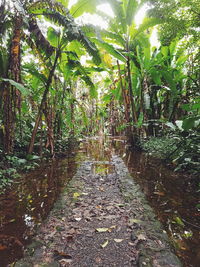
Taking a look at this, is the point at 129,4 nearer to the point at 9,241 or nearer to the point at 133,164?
the point at 133,164

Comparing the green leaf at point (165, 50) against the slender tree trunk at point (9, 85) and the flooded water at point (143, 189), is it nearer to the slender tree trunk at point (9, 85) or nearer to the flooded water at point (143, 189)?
the flooded water at point (143, 189)

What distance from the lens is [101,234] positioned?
5.29ft

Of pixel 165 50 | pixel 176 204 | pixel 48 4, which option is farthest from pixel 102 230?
pixel 165 50

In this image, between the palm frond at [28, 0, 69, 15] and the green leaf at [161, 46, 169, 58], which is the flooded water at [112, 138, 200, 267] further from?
the green leaf at [161, 46, 169, 58]

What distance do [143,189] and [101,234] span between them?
3.82 feet

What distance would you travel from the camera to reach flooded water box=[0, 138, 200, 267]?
1.43 m

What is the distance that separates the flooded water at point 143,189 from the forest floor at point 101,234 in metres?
0.11

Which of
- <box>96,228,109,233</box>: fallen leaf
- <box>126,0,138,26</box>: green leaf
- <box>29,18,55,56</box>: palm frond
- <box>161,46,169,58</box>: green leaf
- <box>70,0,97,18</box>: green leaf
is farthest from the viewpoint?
<box>161,46,169,58</box>: green leaf

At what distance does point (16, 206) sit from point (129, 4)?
18.8ft

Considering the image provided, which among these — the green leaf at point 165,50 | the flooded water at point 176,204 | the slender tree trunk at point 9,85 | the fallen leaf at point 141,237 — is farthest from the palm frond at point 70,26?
the fallen leaf at point 141,237

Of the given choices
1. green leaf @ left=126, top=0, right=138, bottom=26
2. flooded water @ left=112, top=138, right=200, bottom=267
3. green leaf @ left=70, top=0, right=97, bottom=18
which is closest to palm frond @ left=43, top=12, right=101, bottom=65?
green leaf @ left=70, top=0, right=97, bottom=18

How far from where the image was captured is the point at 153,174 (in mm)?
3244

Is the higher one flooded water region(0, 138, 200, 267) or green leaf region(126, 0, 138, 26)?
green leaf region(126, 0, 138, 26)

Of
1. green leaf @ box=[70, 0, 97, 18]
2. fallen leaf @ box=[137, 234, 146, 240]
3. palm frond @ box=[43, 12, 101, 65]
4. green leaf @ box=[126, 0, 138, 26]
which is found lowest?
fallen leaf @ box=[137, 234, 146, 240]
